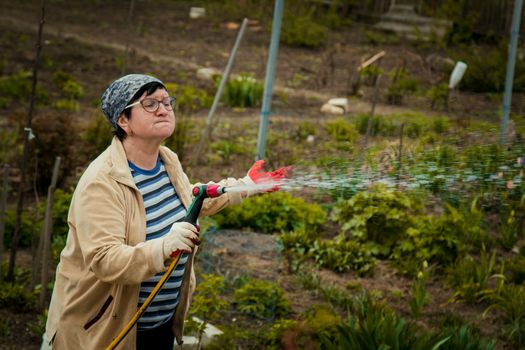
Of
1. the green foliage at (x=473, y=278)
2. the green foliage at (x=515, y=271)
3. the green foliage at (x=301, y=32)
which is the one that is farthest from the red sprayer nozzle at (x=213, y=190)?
the green foliage at (x=301, y=32)

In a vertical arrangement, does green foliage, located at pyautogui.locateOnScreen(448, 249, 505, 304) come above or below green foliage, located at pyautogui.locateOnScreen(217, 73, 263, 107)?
below

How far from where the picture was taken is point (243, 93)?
1096 cm

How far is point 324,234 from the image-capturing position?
24.2ft

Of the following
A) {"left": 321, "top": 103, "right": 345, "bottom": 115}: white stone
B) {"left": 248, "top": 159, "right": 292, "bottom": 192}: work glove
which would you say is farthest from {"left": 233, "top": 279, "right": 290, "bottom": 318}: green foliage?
{"left": 321, "top": 103, "right": 345, "bottom": 115}: white stone

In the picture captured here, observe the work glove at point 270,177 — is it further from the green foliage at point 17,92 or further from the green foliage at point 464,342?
the green foliage at point 17,92

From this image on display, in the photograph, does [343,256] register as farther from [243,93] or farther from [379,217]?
[243,93]

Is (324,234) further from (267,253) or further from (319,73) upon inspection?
(319,73)

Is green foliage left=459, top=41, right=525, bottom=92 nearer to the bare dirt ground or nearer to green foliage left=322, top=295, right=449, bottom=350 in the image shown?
the bare dirt ground

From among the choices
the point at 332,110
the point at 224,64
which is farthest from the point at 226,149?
the point at 224,64

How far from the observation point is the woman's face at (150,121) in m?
3.46

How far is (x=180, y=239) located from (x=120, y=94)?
71 centimetres

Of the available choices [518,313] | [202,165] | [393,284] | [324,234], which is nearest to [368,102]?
[202,165]

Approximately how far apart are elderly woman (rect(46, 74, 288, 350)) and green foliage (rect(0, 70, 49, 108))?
24.0 feet

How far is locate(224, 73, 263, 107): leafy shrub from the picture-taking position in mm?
10977
